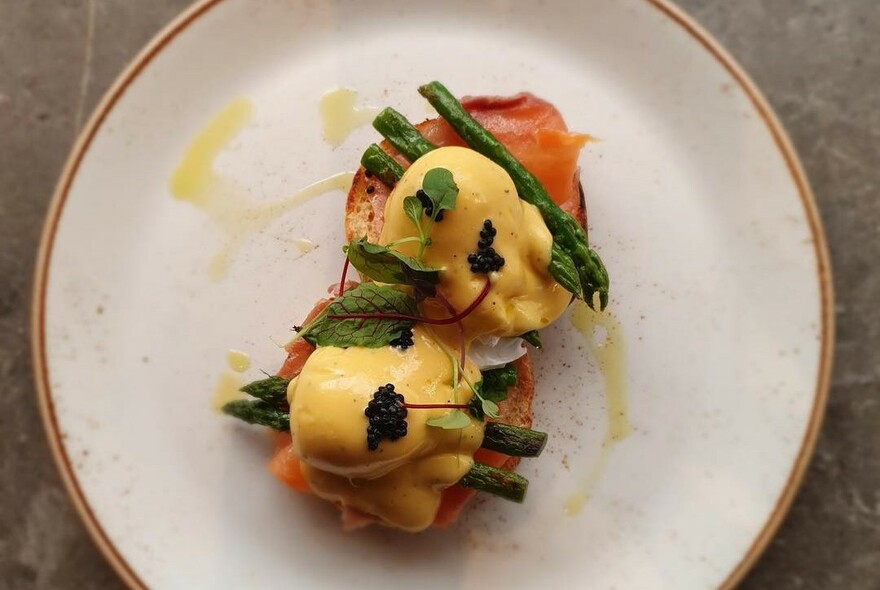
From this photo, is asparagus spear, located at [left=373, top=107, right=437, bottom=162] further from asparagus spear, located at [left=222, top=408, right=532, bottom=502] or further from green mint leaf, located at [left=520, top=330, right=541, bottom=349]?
asparagus spear, located at [left=222, top=408, right=532, bottom=502]

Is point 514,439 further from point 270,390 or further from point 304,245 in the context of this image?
point 304,245

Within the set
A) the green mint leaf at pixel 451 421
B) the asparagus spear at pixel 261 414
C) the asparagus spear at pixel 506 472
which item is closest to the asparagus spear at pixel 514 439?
the asparagus spear at pixel 506 472

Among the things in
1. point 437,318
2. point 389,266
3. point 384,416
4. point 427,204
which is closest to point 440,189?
point 427,204

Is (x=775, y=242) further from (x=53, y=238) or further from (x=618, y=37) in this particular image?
(x=53, y=238)

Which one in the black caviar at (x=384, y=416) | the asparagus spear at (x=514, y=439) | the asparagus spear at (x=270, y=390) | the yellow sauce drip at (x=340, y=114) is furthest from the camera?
the yellow sauce drip at (x=340, y=114)

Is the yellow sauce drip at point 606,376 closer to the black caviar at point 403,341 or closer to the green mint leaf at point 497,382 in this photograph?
the green mint leaf at point 497,382

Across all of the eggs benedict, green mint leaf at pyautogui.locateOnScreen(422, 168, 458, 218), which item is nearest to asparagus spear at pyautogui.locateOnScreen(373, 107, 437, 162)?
the eggs benedict
